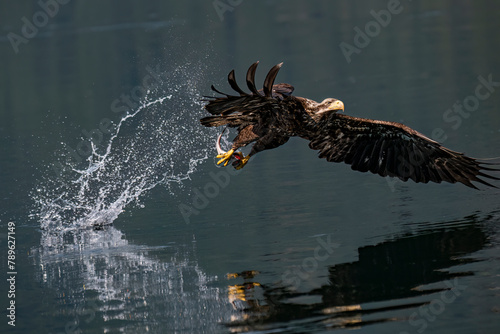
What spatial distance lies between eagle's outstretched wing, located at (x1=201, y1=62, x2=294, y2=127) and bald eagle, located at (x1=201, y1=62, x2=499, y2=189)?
0.04 feet

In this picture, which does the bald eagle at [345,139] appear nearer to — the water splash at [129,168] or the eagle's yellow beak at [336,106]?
the eagle's yellow beak at [336,106]

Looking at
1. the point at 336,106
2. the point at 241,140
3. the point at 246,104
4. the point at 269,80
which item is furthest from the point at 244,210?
the point at 269,80

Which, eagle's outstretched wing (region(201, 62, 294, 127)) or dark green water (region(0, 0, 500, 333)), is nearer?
dark green water (region(0, 0, 500, 333))

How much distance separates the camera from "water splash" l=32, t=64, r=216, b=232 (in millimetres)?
12344

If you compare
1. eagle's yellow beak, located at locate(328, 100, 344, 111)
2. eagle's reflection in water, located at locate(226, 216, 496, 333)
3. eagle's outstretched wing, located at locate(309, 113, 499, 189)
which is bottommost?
eagle's reflection in water, located at locate(226, 216, 496, 333)

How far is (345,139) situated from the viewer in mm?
10555

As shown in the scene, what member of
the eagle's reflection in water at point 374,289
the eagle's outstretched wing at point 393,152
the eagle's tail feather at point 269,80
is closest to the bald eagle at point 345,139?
the eagle's outstretched wing at point 393,152

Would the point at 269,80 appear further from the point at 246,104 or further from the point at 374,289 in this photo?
the point at 374,289

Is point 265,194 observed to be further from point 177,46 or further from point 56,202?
point 177,46

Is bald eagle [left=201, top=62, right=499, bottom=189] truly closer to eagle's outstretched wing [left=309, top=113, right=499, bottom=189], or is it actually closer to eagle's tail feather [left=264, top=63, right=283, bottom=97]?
eagle's outstretched wing [left=309, top=113, right=499, bottom=189]

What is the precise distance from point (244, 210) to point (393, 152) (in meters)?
2.29

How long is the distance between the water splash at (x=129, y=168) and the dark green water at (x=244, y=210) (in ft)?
0.18

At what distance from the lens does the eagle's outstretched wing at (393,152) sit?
10258mm

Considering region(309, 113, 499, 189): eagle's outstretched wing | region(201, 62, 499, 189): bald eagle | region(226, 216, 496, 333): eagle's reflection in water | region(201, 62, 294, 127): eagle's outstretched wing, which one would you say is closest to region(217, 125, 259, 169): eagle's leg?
region(201, 62, 499, 189): bald eagle
